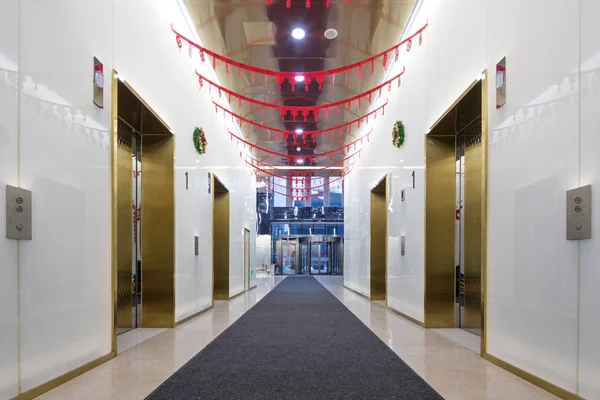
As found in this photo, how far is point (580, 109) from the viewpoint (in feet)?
8.50

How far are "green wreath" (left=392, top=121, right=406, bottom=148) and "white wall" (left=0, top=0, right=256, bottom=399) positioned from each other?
149 inches

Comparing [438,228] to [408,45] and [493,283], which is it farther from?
[408,45]

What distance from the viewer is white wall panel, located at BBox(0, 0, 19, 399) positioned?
2471 mm

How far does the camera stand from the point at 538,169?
10.1 feet

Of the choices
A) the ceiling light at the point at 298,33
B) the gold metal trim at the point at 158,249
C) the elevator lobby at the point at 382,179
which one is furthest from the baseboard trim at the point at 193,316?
the ceiling light at the point at 298,33

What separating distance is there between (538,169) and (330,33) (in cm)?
444

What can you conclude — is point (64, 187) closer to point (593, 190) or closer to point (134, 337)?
point (134, 337)

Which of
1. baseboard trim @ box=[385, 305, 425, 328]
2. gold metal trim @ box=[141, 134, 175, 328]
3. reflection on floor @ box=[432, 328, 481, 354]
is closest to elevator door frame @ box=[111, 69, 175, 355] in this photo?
gold metal trim @ box=[141, 134, 175, 328]

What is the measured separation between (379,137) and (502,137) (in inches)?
218

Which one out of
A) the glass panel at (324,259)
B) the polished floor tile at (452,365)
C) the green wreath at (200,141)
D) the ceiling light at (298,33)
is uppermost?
the ceiling light at (298,33)

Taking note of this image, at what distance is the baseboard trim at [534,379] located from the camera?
266 cm

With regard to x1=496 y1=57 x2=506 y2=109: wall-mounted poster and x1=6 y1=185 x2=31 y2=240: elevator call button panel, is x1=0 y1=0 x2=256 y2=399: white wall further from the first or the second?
x1=496 y1=57 x2=506 y2=109: wall-mounted poster

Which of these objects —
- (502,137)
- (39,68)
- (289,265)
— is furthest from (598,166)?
(289,265)

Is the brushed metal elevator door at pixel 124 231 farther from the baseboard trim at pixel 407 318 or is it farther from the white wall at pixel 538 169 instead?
the white wall at pixel 538 169
